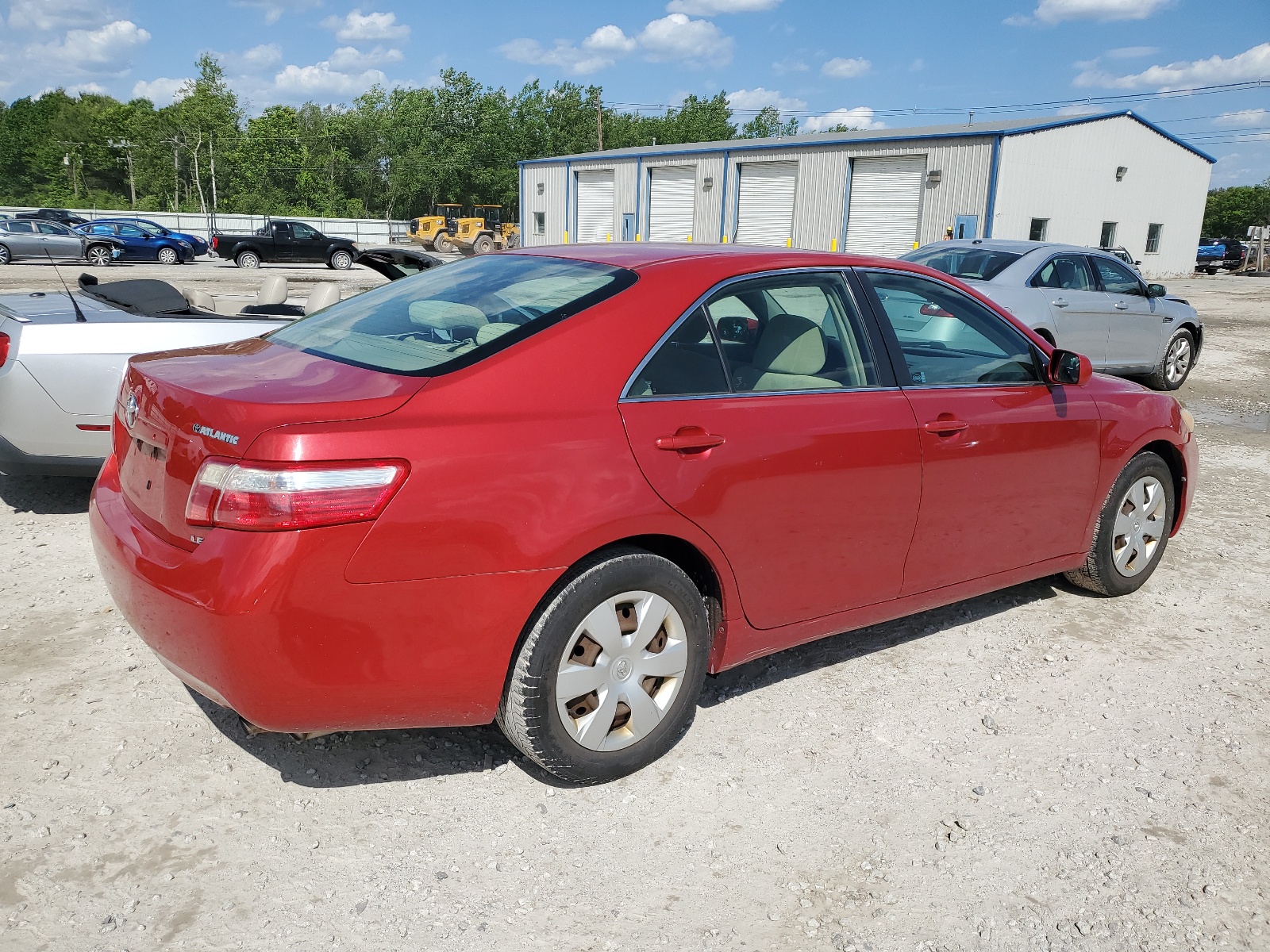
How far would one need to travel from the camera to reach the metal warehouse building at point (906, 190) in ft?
99.8

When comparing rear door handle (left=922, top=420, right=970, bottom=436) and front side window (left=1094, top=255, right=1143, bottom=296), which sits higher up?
front side window (left=1094, top=255, right=1143, bottom=296)

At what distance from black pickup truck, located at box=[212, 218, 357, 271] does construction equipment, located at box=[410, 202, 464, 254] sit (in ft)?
27.4

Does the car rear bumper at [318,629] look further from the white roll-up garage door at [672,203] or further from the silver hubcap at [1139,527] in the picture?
the white roll-up garage door at [672,203]

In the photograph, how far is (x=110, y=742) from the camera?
325cm

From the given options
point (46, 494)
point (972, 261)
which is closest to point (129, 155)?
point (972, 261)

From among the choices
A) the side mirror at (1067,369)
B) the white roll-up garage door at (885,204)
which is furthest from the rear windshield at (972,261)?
the white roll-up garage door at (885,204)

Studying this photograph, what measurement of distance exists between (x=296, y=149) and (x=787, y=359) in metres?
84.2

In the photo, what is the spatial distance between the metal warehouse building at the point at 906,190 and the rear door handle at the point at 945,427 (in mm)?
24847

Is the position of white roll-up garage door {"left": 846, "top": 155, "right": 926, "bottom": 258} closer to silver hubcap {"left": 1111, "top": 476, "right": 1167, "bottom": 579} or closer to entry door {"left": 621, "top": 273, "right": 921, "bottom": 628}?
silver hubcap {"left": 1111, "top": 476, "right": 1167, "bottom": 579}

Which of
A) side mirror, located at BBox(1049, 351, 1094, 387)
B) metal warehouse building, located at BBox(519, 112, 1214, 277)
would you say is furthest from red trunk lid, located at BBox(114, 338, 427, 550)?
metal warehouse building, located at BBox(519, 112, 1214, 277)

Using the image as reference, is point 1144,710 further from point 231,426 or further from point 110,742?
point 110,742

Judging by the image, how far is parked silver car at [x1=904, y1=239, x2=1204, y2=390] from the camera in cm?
994

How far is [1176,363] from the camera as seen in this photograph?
1193 centimetres

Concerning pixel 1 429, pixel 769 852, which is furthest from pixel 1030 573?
pixel 1 429
